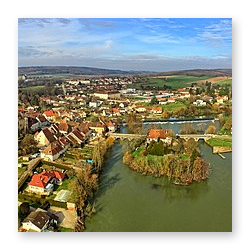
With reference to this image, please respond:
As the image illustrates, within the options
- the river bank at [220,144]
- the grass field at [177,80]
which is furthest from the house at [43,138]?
the river bank at [220,144]

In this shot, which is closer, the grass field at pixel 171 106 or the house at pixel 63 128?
the house at pixel 63 128

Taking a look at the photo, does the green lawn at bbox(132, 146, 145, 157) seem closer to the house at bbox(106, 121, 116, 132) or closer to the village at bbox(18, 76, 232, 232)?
the village at bbox(18, 76, 232, 232)

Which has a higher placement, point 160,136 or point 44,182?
point 160,136

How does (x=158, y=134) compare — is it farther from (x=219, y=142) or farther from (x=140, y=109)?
(x=140, y=109)

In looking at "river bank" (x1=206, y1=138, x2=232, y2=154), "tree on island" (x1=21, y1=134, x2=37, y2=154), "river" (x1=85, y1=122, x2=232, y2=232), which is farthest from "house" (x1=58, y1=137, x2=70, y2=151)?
"river bank" (x1=206, y1=138, x2=232, y2=154)

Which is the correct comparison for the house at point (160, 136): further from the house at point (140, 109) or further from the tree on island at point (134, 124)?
the house at point (140, 109)

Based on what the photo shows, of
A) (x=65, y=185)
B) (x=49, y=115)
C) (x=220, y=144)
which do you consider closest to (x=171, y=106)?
(x=49, y=115)

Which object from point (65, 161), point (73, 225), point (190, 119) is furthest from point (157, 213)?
point (190, 119)
